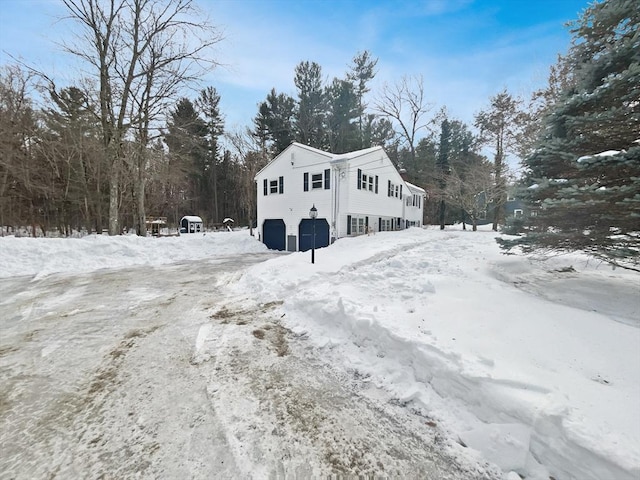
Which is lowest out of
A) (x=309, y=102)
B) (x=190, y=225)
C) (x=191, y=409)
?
(x=191, y=409)

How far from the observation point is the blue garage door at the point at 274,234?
1769 centimetres

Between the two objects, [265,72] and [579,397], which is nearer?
[579,397]

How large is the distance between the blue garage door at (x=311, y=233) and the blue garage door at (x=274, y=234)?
5.44 feet

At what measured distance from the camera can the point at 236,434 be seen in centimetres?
221

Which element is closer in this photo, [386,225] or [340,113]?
[386,225]

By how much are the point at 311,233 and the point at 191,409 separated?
546 inches

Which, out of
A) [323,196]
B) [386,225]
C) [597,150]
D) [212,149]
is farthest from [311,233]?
[212,149]

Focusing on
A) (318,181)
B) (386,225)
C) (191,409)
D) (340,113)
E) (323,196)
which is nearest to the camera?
(191,409)

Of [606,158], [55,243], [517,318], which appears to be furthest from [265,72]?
[517,318]

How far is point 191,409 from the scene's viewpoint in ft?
8.23

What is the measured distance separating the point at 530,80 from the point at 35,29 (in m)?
25.4

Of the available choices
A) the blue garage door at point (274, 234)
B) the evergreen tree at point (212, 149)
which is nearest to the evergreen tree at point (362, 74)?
the evergreen tree at point (212, 149)

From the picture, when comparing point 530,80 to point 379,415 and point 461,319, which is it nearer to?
point 461,319

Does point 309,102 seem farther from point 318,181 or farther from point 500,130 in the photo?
point 500,130
